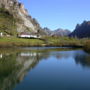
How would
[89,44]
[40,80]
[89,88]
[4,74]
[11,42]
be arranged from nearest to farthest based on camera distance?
[89,88] → [40,80] → [4,74] → [89,44] → [11,42]

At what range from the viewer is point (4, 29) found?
17375 centimetres

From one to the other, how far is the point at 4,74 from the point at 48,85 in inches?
311

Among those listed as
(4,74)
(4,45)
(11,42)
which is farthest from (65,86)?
(11,42)

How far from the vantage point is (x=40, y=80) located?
26.5 m

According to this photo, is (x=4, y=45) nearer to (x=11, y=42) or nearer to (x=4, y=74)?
(x=11, y=42)

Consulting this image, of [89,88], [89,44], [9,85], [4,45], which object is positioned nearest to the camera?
[89,88]

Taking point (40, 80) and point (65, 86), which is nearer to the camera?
point (65, 86)

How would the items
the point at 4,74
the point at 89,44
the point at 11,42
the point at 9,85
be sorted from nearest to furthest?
the point at 9,85, the point at 4,74, the point at 89,44, the point at 11,42

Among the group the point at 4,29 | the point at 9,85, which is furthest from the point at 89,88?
the point at 4,29

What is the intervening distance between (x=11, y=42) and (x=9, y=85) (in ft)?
282

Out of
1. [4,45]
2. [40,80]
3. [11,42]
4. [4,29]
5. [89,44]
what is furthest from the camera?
[4,29]

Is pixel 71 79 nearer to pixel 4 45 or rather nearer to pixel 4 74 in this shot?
pixel 4 74

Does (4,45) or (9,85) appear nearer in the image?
(9,85)

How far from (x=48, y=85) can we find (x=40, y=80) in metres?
2.66
